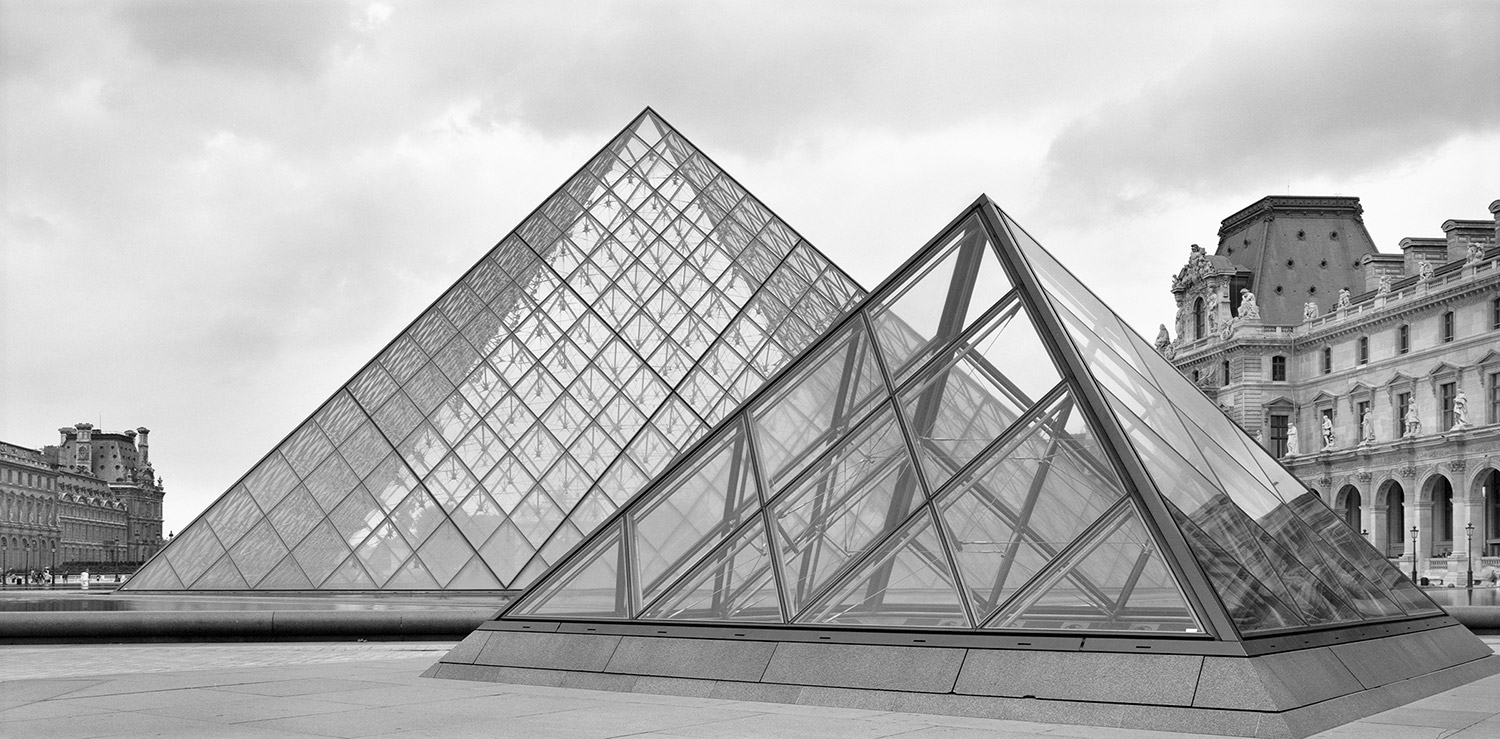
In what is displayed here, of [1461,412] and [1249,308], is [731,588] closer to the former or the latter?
[1461,412]

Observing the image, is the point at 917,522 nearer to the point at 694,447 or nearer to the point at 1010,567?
the point at 1010,567

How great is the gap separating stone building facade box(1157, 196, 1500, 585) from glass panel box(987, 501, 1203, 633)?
48799 millimetres

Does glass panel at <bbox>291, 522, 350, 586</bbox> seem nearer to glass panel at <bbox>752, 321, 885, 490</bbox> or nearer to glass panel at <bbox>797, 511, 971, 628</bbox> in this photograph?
glass panel at <bbox>752, 321, 885, 490</bbox>

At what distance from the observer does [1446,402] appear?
58.2m

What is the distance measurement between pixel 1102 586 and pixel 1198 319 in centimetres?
7736

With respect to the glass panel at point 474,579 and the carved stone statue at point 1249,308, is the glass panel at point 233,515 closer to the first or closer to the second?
the glass panel at point 474,579

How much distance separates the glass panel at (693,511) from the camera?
9.05 m

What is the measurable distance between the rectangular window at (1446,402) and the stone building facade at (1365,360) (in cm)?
7

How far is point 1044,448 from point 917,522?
831mm

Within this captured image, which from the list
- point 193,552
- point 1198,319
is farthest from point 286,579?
point 1198,319

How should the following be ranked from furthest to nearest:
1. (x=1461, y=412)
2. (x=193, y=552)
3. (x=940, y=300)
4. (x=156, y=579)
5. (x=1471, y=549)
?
1. (x=1461, y=412)
2. (x=1471, y=549)
3. (x=156, y=579)
4. (x=193, y=552)
5. (x=940, y=300)

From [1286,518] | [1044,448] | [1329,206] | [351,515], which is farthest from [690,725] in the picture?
[1329,206]

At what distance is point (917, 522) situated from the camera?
7.98 meters

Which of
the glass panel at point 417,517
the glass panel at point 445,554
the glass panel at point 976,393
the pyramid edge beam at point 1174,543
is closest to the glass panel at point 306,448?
the glass panel at point 417,517
